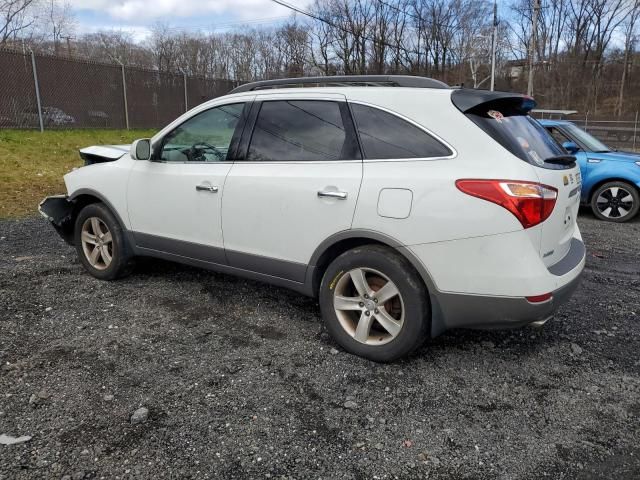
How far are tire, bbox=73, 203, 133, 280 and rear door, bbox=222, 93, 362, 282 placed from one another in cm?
134

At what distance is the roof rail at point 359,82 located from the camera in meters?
3.29

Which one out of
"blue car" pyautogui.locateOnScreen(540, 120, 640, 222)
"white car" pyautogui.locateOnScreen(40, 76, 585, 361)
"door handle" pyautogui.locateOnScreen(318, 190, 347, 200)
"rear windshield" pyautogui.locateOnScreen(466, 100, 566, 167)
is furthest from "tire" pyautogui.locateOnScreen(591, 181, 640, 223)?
"door handle" pyautogui.locateOnScreen(318, 190, 347, 200)

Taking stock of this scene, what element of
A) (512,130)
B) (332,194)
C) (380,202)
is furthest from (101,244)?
(512,130)

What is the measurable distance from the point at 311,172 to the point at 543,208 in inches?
57.2

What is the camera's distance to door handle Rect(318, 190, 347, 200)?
3234 mm

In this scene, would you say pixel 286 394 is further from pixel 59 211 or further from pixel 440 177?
pixel 59 211

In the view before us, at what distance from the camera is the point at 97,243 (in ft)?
15.9

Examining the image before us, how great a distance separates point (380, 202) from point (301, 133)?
0.88 metres

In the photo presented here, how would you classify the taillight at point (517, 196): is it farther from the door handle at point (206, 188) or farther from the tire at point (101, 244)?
the tire at point (101, 244)

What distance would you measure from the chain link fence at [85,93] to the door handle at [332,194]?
13.3m

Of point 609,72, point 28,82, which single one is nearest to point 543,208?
point 28,82

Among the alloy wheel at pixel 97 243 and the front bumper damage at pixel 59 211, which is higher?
the front bumper damage at pixel 59 211

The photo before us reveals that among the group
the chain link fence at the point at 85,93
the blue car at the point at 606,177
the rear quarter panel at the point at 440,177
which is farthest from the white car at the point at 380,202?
the chain link fence at the point at 85,93

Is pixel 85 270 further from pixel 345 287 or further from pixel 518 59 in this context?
pixel 518 59
